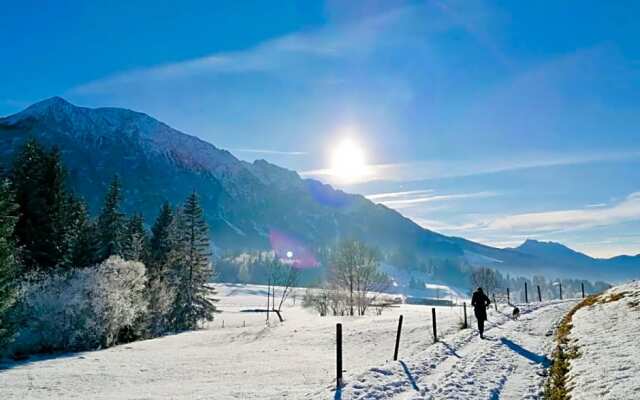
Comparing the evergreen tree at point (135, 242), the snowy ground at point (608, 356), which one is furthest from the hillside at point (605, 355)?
the evergreen tree at point (135, 242)

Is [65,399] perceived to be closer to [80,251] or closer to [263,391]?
[263,391]

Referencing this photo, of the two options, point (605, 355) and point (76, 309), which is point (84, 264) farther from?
point (605, 355)

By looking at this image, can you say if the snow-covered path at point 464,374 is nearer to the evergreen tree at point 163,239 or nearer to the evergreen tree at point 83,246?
the evergreen tree at point 83,246

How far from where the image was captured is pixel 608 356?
12.3 meters

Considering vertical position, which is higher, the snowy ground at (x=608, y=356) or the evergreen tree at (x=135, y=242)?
the evergreen tree at (x=135, y=242)

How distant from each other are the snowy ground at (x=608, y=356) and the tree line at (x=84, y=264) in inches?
1306

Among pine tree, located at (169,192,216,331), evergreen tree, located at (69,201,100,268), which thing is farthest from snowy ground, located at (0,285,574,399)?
pine tree, located at (169,192,216,331)

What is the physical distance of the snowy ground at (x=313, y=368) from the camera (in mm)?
11875

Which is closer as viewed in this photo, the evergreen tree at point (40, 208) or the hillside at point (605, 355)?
the hillside at point (605, 355)

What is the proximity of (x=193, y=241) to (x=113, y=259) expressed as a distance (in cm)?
1863

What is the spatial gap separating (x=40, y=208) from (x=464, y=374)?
42.9m

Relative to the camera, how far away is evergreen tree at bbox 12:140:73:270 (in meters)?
40.2

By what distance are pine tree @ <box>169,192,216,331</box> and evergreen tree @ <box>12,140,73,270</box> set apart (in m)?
15.1

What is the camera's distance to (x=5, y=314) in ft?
100
